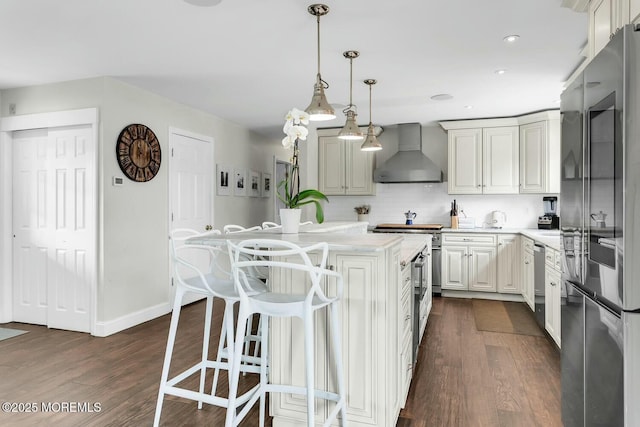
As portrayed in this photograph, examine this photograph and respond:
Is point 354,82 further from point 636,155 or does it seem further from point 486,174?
point 636,155

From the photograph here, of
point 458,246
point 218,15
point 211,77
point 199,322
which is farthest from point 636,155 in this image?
point 458,246

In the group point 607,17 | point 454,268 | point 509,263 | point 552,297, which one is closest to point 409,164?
point 454,268

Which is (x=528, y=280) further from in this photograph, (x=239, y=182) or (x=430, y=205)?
(x=239, y=182)

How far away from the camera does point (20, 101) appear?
4254 millimetres

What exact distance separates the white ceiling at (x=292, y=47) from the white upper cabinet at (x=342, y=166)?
4.97 feet

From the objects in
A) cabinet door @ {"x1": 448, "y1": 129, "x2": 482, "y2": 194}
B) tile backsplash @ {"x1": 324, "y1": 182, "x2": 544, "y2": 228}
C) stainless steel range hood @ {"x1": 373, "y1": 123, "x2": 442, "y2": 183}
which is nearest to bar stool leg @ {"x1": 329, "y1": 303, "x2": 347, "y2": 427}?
stainless steel range hood @ {"x1": 373, "y1": 123, "x2": 442, "y2": 183}

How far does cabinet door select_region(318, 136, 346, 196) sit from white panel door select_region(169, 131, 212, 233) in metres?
1.70

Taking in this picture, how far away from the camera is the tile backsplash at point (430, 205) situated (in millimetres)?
5797

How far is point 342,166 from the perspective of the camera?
629cm

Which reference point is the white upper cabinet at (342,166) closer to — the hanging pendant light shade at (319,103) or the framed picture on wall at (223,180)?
the framed picture on wall at (223,180)

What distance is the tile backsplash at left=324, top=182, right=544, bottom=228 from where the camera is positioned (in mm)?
5797

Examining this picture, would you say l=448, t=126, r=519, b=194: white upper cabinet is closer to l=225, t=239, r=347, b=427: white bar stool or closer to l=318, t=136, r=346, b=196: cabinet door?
l=318, t=136, r=346, b=196: cabinet door

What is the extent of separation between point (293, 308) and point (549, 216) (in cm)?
492

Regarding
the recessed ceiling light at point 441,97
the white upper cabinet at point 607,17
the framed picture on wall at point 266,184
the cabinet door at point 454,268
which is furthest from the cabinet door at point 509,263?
the framed picture on wall at point 266,184
